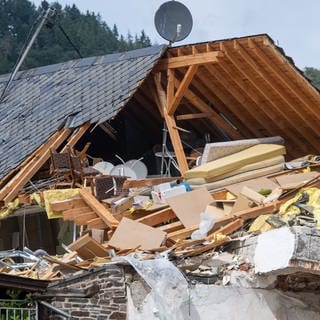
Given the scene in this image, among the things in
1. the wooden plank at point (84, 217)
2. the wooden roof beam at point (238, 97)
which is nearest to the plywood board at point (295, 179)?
the wooden roof beam at point (238, 97)

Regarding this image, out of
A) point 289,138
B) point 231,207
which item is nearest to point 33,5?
point 289,138

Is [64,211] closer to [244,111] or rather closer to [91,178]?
[91,178]

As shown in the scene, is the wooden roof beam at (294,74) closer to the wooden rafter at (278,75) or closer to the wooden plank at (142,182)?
the wooden rafter at (278,75)

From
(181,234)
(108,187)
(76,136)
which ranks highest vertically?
(76,136)

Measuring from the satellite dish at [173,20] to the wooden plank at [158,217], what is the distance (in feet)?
12.8

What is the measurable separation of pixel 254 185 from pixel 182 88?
7.91 ft

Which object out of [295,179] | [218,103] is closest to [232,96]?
[218,103]

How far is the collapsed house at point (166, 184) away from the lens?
36.5 feet

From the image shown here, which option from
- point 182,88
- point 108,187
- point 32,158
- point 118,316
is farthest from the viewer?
point 182,88

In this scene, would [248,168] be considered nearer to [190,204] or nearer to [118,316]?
[190,204]

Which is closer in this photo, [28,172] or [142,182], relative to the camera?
[28,172]

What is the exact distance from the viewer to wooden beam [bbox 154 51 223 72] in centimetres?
1455

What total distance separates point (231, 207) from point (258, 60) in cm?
288

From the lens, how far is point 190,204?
43.4 feet
